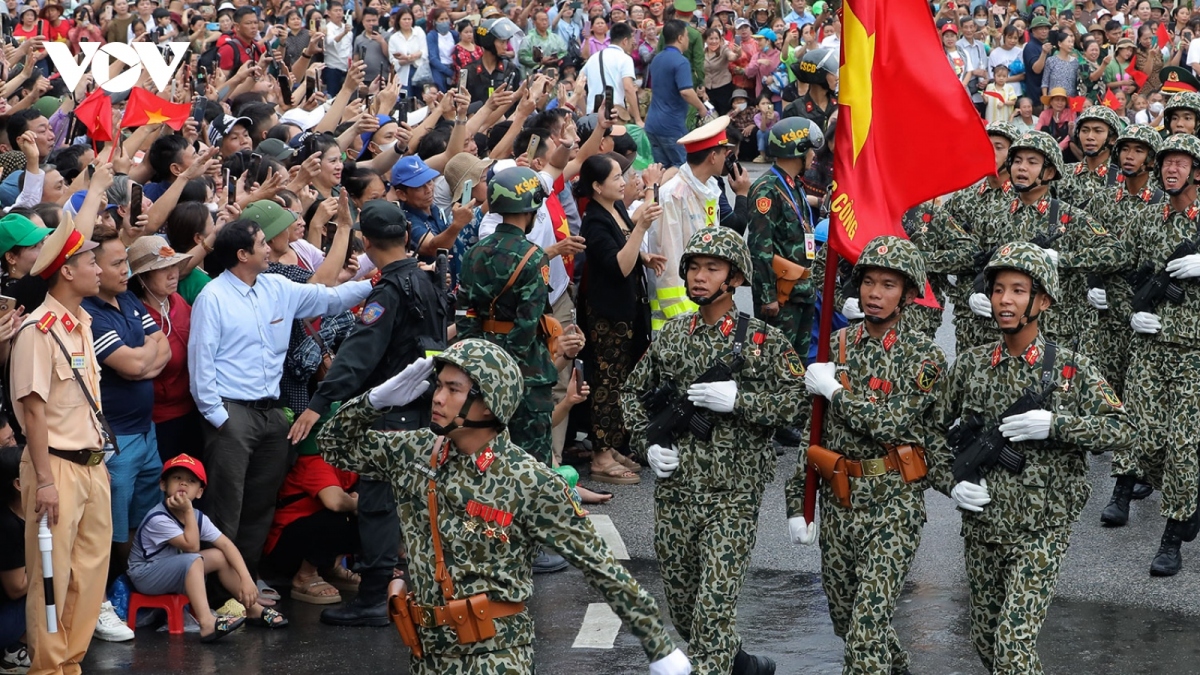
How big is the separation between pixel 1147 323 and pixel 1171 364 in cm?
30

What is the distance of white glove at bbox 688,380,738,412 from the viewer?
7273 mm

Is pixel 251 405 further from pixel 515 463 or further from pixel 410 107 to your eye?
pixel 410 107

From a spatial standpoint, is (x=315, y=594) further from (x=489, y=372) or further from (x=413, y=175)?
(x=489, y=372)

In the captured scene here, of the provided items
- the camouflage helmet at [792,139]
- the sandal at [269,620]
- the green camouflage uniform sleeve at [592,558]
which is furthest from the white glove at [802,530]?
the camouflage helmet at [792,139]

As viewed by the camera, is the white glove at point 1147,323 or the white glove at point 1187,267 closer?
the white glove at point 1187,267

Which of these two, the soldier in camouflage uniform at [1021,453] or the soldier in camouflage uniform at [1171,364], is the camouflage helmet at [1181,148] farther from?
the soldier in camouflage uniform at [1021,453]

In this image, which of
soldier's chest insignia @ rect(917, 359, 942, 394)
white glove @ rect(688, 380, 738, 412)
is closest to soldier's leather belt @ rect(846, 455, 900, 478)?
soldier's chest insignia @ rect(917, 359, 942, 394)

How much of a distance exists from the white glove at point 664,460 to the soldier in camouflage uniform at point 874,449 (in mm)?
611

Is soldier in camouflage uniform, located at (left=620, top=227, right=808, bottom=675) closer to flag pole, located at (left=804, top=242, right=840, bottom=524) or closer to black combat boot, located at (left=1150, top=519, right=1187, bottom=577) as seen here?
flag pole, located at (left=804, top=242, right=840, bottom=524)

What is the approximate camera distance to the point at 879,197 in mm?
Answer: 7801

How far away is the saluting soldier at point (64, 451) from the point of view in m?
7.03

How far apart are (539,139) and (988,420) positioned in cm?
526

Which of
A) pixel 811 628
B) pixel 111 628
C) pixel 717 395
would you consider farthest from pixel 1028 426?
pixel 111 628

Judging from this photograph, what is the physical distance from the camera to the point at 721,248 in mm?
7500
